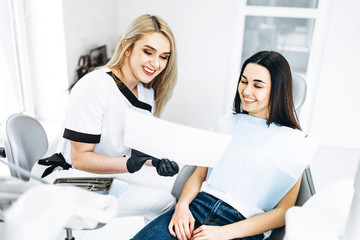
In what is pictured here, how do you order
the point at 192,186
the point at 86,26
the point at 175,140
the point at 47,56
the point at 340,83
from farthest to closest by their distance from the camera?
the point at 340,83, the point at 86,26, the point at 47,56, the point at 192,186, the point at 175,140

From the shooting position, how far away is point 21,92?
2.14 meters

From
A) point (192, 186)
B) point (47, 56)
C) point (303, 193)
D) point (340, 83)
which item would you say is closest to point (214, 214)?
point (192, 186)

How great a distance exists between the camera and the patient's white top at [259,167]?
3.98 ft

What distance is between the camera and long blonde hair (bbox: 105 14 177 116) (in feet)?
4.42

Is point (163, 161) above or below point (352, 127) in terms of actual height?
above

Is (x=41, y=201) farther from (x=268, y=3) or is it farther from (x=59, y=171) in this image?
(x=268, y=3)

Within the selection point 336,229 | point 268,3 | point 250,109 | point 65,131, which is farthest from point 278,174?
point 268,3

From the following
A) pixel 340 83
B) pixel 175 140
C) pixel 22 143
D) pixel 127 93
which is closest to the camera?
pixel 175 140

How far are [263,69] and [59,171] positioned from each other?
945mm

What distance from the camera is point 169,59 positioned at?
1.45 meters

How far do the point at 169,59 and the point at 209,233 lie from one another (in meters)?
0.74

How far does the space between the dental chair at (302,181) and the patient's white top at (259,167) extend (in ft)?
0.18

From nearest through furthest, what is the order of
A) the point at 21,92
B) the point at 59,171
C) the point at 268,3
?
the point at 59,171, the point at 21,92, the point at 268,3

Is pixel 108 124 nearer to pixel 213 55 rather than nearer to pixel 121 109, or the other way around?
pixel 121 109
